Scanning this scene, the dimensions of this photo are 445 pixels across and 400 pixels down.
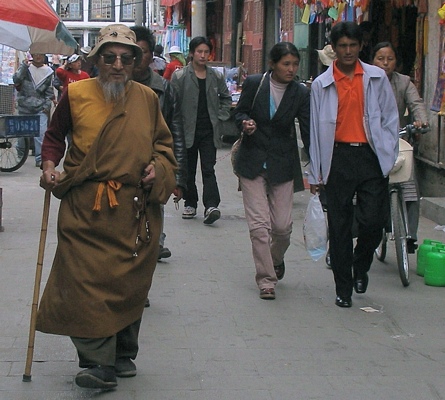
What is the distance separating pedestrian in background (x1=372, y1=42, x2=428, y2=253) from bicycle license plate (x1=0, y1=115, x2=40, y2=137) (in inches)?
192

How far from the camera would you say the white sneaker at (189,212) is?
1033 centimetres

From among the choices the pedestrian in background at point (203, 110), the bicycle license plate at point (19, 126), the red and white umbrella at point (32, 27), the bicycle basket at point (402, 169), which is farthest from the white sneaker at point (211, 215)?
the bicycle basket at point (402, 169)

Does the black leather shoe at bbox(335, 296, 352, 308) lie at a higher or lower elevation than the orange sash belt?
lower

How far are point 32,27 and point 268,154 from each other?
285 cm

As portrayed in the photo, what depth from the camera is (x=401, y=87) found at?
763cm

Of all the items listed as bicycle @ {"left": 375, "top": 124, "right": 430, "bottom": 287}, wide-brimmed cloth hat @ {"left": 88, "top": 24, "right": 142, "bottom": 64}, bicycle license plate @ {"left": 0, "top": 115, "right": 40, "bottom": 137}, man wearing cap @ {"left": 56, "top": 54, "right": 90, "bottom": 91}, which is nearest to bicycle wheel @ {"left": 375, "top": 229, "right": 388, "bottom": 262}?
bicycle @ {"left": 375, "top": 124, "right": 430, "bottom": 287}

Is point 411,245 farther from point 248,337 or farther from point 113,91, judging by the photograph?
point 113,91

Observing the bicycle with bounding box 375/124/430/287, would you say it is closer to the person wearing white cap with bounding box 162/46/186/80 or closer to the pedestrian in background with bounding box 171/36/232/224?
the pedestrian in background with bounding box 171/36/232/224

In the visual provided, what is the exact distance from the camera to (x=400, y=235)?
23.8 ft

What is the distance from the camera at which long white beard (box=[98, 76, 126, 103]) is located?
4.76m

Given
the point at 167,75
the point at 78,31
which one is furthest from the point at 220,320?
the point at 78,31

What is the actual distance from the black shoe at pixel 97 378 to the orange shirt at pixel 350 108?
98.0 inches

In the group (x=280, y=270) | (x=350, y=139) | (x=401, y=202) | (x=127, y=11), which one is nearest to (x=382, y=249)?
(x=401, y=202)

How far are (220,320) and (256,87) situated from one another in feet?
5.57
